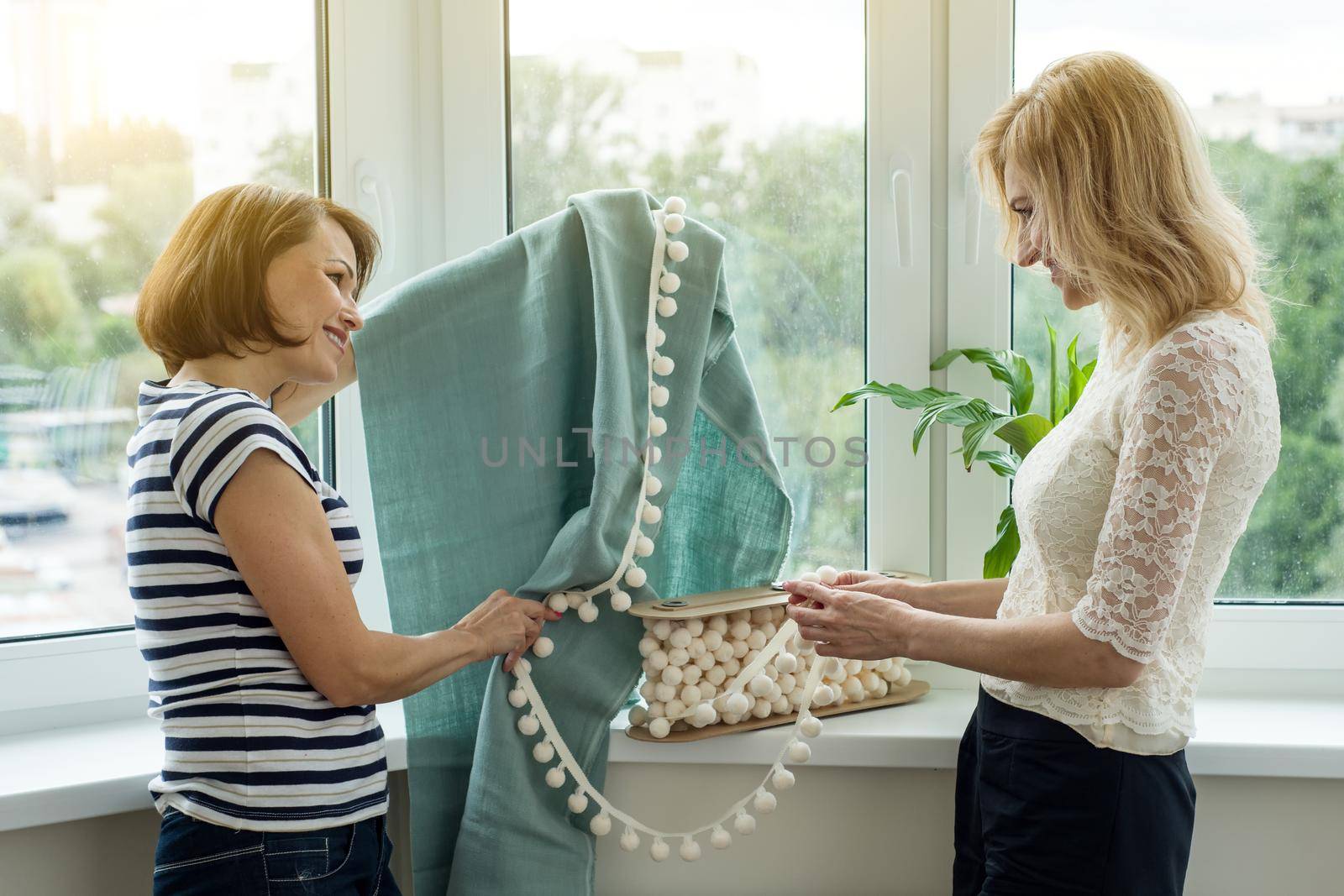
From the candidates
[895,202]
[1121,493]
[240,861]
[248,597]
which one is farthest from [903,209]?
[240,861]

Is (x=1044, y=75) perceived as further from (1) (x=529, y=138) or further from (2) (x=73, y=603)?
(2) (x=73, y=603)

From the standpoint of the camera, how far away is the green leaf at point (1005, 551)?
144 centimetres

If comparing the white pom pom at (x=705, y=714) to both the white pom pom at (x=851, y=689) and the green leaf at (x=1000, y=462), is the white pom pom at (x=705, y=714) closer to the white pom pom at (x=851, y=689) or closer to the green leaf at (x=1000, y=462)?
the white pom pom at (x=851, y=689)

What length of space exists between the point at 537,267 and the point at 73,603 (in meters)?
0.78

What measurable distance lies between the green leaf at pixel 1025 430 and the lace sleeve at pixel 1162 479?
0.49 metres

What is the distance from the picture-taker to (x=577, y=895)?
1271 millimetres

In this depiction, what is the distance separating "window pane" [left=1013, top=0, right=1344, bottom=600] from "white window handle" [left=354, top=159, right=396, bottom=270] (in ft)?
3.14

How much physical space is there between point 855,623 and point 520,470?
1.42ft

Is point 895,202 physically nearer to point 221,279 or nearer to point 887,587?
point 887,587

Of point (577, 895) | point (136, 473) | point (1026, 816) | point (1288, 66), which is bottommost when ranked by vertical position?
point (577, 895)

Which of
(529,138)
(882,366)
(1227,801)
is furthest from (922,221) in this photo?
(1227,801)

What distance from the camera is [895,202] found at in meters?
1.59

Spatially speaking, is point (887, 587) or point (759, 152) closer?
point (887, 587)

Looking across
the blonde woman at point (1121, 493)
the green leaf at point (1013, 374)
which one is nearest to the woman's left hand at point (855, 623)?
the blonde woman at point (1121, 493)
